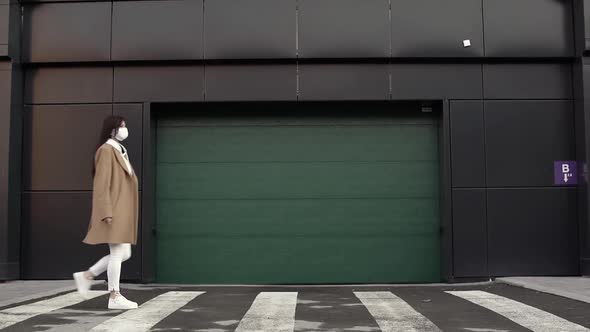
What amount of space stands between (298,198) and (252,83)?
2.25 metres

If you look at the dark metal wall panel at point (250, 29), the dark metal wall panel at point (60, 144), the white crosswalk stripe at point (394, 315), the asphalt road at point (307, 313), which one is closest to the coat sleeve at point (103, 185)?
the asphalt road at point (307, 313)

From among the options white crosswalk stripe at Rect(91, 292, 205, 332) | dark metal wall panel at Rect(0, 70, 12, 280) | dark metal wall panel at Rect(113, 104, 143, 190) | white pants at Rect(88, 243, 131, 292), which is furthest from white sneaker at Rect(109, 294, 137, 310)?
dark metal wall panel at Rect(0, 70, 12, 280)

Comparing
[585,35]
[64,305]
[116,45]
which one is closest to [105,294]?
[64,305]

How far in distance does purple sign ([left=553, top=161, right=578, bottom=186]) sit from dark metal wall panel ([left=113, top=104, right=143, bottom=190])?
7.36 meters

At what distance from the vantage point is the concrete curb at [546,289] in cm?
727

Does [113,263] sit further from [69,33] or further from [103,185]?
[69,33]

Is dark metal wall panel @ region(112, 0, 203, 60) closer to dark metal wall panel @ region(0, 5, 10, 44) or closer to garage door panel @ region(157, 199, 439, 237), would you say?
dark metal wall panel @ region(0, 5, 10, 44)

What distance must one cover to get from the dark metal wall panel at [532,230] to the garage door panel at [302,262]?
1.18 meters

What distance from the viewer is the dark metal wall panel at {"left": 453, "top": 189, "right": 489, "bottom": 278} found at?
10844 millimetres

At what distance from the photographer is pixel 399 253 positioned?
11328mm

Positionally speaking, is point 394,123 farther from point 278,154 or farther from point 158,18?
point 158,18

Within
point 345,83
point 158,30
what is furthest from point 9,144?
point 345,83

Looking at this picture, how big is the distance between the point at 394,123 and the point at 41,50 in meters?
6.49

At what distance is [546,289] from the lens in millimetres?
8266
